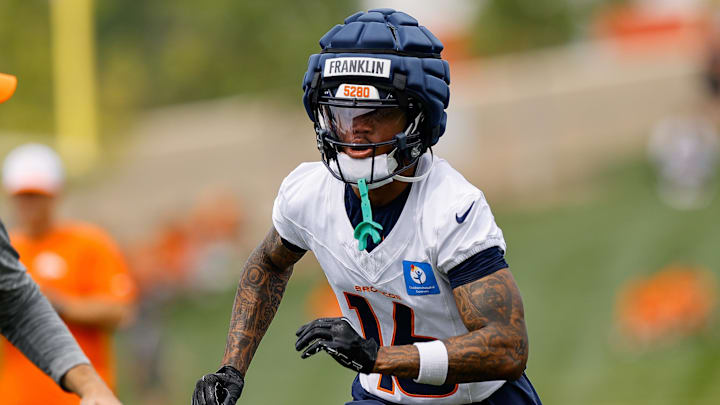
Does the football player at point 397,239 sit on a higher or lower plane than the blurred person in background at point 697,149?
lower

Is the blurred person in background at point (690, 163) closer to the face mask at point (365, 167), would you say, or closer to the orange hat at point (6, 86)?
the face mask at point (365, 167)

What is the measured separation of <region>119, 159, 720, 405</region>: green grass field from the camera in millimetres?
11430

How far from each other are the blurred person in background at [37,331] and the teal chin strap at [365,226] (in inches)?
36.8

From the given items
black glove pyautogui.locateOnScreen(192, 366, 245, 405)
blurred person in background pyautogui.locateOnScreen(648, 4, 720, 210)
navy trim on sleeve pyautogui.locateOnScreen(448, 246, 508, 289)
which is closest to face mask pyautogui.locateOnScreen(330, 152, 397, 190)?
navy trim on sleeve pyautogui.locateOnScreen(448, 246, 508, 289)

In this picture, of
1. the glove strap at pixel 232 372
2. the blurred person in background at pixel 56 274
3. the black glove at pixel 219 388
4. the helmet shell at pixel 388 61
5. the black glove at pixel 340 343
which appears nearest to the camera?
the black glove at pixel 340 343

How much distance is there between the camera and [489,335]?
3291 millimetres

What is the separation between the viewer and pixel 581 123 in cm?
2055

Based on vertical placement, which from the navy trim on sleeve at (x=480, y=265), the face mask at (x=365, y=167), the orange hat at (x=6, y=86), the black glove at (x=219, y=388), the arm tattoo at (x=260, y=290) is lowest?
the black glove at (x=219, y=388)

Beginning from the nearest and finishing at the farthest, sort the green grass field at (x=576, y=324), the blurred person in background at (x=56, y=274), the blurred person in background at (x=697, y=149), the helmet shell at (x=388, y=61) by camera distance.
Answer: the helmet shell at (x=388, y=61)
the blurred person in background at (x=56, y=274)
the green grass field at (x=576, y=324)
the blurred person in background at (x=697, y=149)

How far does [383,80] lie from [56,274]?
113 inches

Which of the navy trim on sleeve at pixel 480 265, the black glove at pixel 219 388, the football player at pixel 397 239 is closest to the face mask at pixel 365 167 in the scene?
the football player at pixel 397 239

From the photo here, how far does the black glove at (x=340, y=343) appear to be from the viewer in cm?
322

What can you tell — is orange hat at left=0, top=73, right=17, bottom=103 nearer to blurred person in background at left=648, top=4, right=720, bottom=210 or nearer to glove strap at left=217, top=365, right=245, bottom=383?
glove strap at left=217, top=365, right=245, bottom=383

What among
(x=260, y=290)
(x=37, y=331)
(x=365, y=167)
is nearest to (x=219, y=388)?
(x=260, y=290)
